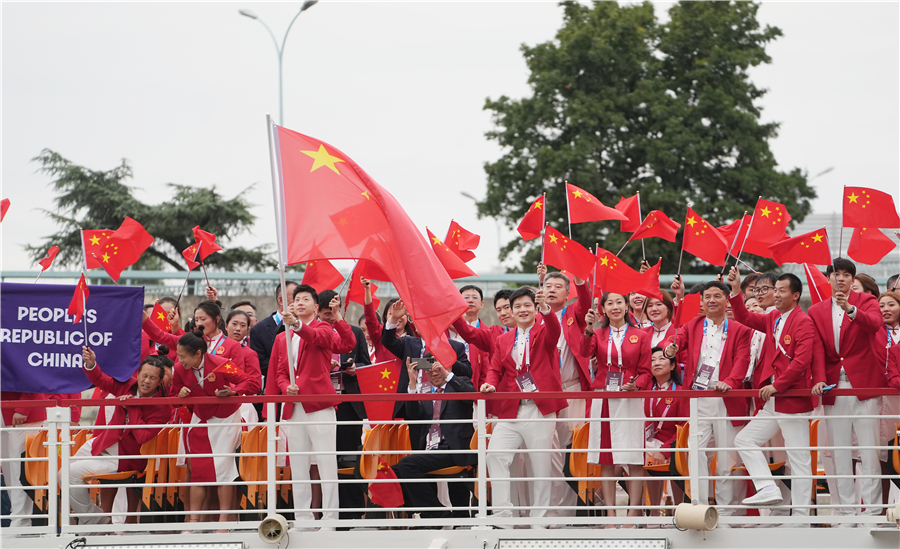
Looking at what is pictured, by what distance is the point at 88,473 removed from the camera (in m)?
7.59

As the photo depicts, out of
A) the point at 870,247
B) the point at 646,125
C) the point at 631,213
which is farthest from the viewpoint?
the point at 646,125

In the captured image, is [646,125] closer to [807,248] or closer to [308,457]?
[807,248]

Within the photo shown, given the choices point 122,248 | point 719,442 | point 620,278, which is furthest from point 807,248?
point 122,248

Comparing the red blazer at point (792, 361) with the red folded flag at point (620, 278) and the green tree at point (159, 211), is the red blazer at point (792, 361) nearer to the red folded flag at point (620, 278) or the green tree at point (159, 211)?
the red folded flag at point (620, 278)

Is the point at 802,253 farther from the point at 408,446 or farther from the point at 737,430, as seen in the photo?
the point at 408,446

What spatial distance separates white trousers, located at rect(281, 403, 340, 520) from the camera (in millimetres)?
7398

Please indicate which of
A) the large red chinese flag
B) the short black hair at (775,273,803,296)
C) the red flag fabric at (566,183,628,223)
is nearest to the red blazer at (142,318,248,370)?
the large red chinese flag

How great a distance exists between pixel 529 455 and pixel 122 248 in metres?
4.16

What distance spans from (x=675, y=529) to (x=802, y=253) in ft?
8.07

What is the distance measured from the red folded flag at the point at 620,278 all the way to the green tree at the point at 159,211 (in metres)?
20.3

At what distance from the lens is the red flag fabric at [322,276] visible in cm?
873

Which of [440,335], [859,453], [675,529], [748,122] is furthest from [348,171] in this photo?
[748,122]

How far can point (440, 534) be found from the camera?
695 cm

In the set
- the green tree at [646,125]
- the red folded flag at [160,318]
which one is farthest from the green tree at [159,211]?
the red folded flag at [160,318]
